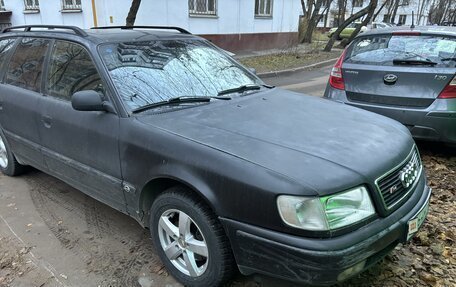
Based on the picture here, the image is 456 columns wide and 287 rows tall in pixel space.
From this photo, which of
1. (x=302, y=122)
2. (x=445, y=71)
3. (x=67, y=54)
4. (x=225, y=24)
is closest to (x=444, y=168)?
(x=445, y=71)

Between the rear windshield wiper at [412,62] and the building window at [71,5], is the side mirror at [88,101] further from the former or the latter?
the building window at [71,5]

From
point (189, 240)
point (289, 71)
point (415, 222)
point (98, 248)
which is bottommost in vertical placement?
point (289, 71)

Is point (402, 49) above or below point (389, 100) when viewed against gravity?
above

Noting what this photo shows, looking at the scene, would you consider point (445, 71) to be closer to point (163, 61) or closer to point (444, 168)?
point (444, 168)

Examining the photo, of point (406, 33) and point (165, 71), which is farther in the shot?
point (406, 33)

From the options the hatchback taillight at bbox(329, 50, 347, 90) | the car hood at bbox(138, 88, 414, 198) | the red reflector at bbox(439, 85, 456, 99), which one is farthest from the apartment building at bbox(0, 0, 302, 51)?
the car hood at bbox(138, 88, 414, 198)

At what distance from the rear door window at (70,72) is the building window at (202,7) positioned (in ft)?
39.8

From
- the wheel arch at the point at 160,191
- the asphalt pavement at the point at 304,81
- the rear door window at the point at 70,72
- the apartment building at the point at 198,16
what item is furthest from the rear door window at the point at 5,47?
the apartment building at the point at 198,16

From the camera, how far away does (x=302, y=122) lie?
2.82 metres

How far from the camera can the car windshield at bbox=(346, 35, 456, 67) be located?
4.59 m

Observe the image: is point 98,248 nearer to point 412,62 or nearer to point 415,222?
point 415,222

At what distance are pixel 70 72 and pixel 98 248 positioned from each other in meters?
1.52

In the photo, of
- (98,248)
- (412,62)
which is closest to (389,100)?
(412,62)

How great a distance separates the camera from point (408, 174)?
102 inches
